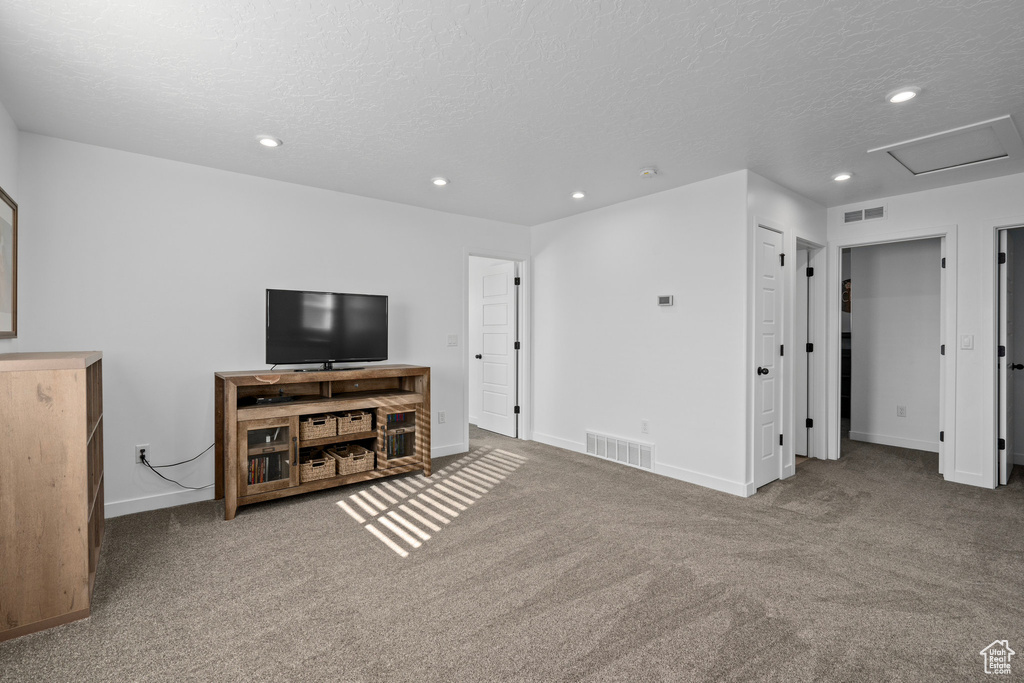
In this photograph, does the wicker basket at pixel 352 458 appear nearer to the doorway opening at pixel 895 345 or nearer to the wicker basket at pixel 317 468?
the wicker basket at pixel 317 468

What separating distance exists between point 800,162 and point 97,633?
15.5ft

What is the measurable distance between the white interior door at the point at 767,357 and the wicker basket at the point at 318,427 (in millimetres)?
3221

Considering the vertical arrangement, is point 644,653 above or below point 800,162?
below

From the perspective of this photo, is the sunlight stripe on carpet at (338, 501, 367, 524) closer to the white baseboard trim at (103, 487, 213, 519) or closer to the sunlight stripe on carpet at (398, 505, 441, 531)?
the sunlight stripe on carpet at (398, 505, 441, 531)

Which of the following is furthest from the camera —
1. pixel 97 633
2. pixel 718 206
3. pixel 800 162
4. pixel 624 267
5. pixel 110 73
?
pixel 624 267

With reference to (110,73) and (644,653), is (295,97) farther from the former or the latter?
(644,653)

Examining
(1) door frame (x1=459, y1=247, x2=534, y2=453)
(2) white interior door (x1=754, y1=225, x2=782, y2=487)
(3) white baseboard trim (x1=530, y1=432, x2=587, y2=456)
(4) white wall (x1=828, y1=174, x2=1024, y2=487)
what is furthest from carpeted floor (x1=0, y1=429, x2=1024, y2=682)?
(1) door frame (x1=459, y1=247, x2=534, y2=453)

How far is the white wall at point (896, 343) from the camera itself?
4906mm

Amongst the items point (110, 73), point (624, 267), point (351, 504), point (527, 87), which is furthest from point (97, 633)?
point (624, 267)

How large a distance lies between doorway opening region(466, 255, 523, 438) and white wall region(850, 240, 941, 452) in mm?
3805

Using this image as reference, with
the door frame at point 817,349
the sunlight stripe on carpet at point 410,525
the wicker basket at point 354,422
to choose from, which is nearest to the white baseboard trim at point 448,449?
the wicker basket at point 354,422

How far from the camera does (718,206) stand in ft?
12.2

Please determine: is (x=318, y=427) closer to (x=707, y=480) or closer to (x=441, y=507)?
(x=441, y=507)

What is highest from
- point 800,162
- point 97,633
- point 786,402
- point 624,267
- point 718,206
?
point 800,162
